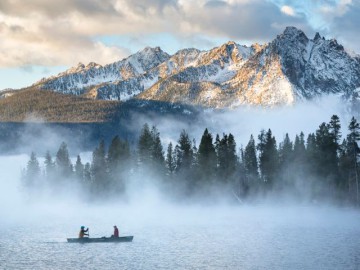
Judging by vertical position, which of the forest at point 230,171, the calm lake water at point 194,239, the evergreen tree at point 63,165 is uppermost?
the evergreen tree at point 63,165

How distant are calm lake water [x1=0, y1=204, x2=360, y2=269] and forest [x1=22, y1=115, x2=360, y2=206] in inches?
480

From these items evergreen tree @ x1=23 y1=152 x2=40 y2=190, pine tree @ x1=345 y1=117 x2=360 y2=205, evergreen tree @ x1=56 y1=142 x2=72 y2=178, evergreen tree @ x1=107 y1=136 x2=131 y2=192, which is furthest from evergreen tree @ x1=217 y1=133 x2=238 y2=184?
evergreen tree @ x1=23 y1=152 x2=40 y2=190

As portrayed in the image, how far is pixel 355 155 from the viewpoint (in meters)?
128

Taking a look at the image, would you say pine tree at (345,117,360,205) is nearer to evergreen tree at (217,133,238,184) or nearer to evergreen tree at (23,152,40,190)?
evergreen tree at (217,133,238,184)

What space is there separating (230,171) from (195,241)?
6676 cm

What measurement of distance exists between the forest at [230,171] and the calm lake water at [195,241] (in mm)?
12192

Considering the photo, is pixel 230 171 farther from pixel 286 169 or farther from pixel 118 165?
pixel 118 165

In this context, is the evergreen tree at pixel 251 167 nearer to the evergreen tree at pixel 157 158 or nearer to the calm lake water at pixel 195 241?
the evergreen tree at pixel 157 158

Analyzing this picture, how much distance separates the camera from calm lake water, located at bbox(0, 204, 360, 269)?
65625 mm

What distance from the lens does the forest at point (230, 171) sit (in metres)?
135

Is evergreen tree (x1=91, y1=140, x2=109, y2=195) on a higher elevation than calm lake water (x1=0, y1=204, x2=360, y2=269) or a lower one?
higher

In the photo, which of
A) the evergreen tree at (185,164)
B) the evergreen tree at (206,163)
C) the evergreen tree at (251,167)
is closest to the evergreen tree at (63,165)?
the evergreen tree at (185,164)

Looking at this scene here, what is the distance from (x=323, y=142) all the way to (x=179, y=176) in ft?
124

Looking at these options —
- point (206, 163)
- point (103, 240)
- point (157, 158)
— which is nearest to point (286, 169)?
point (206, 163)
